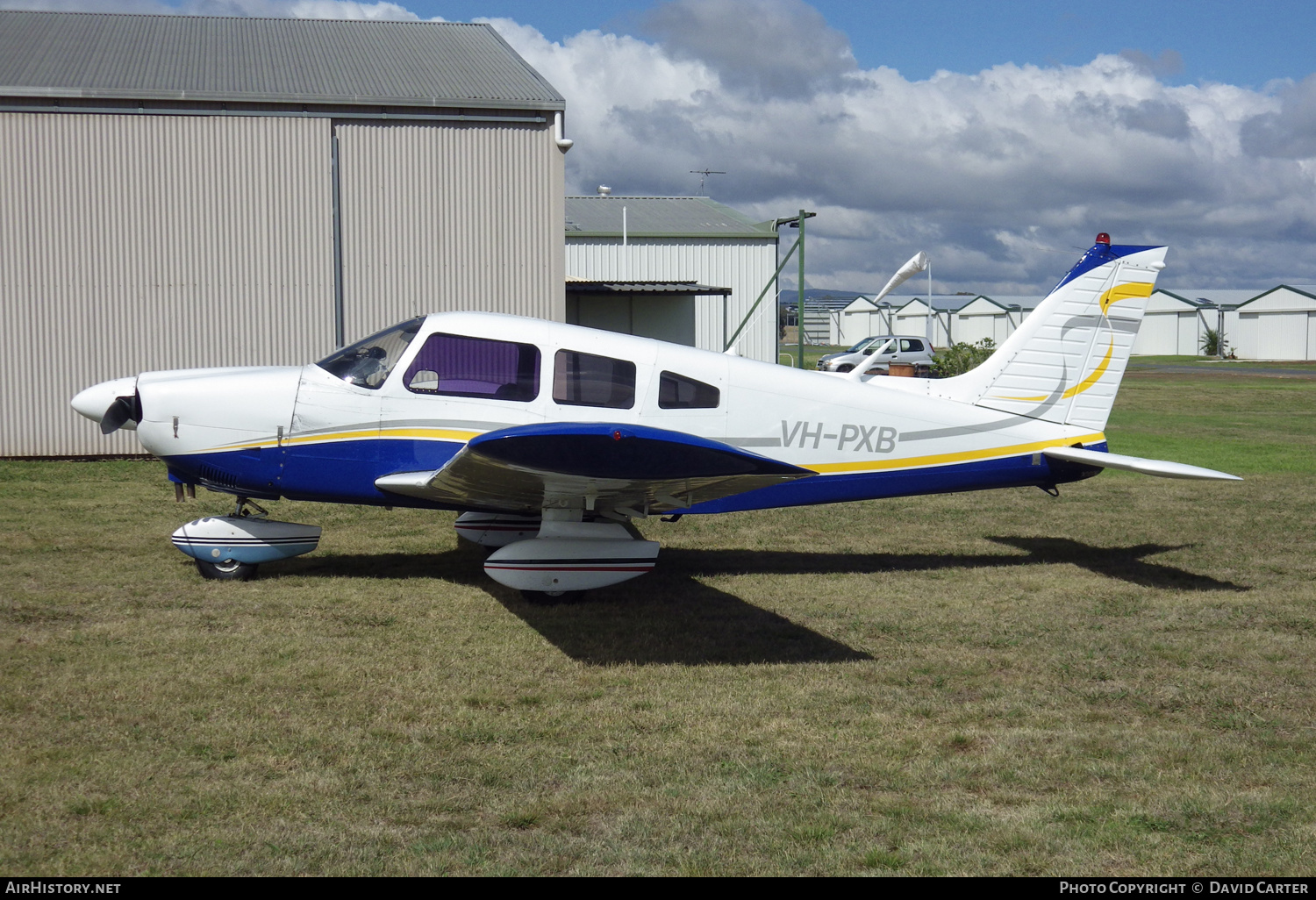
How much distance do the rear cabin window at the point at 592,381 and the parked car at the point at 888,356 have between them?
24144 mm

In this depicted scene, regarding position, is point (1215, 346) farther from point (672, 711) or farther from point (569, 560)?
point (672, 711)

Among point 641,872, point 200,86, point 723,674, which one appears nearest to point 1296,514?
point 723,674

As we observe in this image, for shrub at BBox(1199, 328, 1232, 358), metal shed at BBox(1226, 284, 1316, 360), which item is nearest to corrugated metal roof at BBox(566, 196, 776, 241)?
shrub at BBox(1199, 328, 1232, 358)

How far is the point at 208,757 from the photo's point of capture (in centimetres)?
424

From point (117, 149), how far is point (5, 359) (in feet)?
10.8

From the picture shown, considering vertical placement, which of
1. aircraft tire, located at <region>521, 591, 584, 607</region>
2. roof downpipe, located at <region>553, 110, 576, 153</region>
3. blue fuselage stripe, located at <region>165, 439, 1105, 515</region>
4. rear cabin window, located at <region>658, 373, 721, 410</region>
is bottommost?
aircraft tire, located at <region>521, 591, 584, 607</region>

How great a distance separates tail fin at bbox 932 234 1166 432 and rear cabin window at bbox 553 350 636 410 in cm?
268

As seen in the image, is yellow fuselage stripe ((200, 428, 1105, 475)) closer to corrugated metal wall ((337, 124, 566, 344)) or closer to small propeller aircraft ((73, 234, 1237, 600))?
small propeller aircraft ((73, 234, 1237, 600))

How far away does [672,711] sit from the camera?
Answer: 4.99m

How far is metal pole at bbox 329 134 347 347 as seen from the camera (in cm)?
1467

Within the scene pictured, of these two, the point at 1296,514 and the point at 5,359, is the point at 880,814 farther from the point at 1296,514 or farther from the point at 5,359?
the point at 5,359

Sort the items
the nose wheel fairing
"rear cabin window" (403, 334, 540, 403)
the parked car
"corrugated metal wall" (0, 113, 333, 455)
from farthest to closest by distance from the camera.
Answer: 1. the parked car
2. "corrugated metal wall" (0, 113, 333, 455)
3. "rear cabin window" (403, 334, 540, 403)
4. the nose wheel fairing

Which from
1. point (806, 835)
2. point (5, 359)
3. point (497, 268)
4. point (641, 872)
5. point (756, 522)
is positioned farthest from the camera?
point (497, 268)

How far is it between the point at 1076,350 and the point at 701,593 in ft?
12.0
